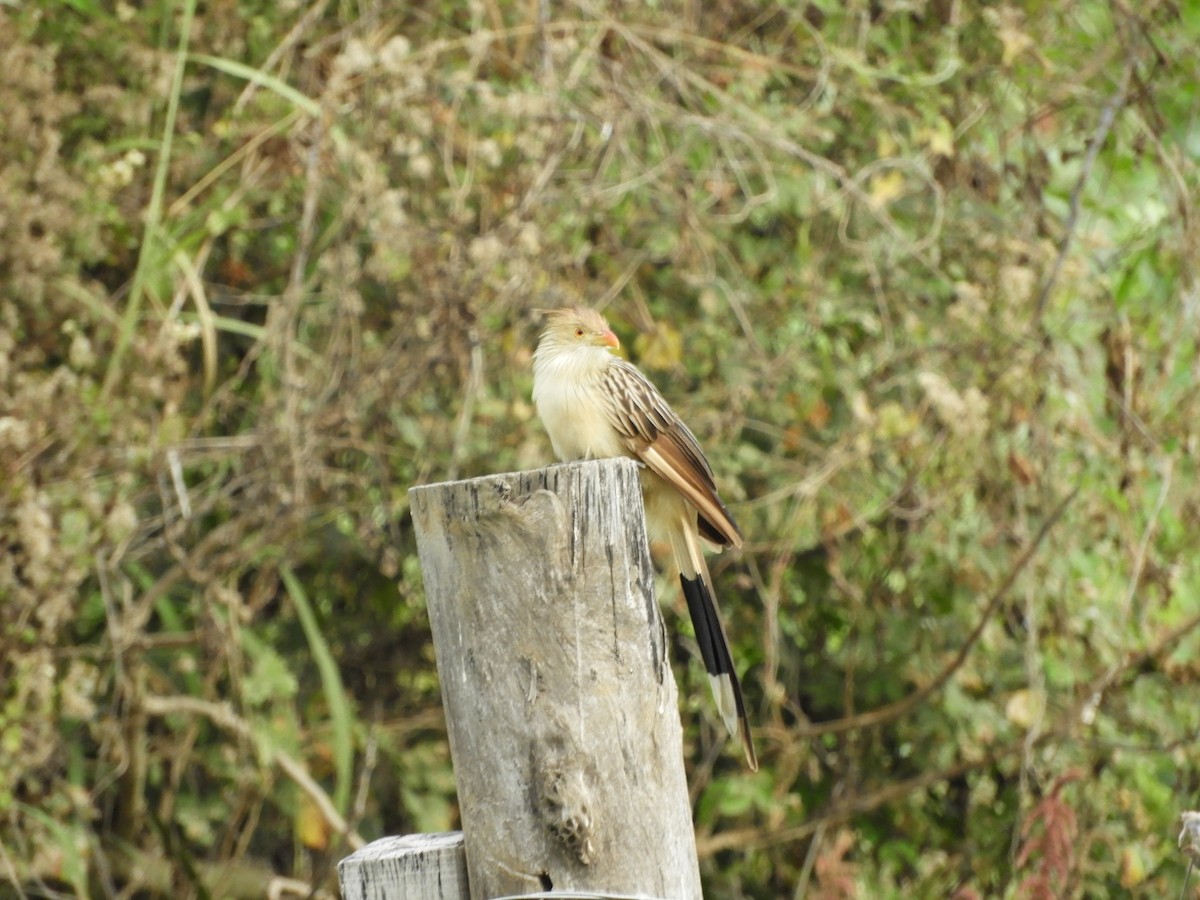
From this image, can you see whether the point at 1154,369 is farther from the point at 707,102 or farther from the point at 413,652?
the point at 413,652

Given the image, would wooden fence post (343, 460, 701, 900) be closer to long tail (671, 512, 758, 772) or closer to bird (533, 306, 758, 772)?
long tail (671, 512, 758, 772)

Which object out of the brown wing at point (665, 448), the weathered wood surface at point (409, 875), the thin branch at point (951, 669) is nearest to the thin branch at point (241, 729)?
the thin branch at point (951, 669)

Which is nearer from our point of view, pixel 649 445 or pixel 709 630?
pixel 709 630

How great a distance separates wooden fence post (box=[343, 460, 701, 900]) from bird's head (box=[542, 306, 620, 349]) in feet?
5.04

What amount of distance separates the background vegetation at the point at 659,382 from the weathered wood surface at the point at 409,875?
2579mm

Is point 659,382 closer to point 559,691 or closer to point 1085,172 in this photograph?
point 1085,172

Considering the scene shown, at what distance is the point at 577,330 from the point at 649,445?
44 centimetres

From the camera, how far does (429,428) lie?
5.28 metres

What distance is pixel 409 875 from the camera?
2340 millimetres

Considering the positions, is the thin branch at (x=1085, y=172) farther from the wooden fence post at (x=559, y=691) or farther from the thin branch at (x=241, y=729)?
the wooden fence post at (x=559, y=691)

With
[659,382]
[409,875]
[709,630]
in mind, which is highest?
[659,382]

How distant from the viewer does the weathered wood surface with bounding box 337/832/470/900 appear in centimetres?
233

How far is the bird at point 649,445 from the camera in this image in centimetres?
353

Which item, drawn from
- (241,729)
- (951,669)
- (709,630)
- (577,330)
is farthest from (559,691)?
(951,669)
